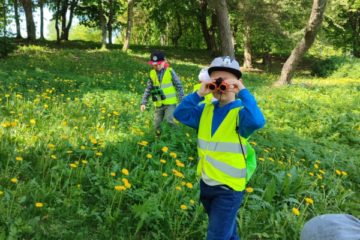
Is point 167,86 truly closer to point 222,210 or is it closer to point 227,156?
point 227,156

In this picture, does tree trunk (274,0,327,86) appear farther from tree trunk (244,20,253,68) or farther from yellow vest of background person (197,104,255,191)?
yellow vest of background person (197,104,255,191)

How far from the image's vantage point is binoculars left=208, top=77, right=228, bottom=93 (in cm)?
285

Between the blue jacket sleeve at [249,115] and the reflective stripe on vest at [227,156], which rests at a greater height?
the blue jacket sleeve at [249,115]

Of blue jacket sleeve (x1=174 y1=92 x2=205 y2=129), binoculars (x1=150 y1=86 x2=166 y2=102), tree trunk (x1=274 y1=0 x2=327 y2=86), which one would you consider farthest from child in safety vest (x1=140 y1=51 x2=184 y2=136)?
tree trunk (x1=274 y1=0 x2=327 y2=86)

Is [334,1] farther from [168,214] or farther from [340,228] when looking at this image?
[340,228]

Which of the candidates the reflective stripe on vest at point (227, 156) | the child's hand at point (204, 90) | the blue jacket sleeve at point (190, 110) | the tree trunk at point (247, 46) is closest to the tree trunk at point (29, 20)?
the tree trunk at point (247, 46)

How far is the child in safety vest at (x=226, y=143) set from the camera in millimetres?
2922

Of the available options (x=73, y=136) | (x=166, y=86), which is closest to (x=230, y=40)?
(x=166, y=86)

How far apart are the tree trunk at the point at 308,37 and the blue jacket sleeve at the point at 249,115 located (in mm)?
12747

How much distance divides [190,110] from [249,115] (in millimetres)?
605

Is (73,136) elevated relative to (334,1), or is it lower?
lower

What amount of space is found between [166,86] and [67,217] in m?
2.94

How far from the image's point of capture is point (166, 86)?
6098 mm

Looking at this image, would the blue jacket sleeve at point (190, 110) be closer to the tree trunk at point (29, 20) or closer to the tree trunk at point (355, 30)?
the tree trunk at point (29, 20)
